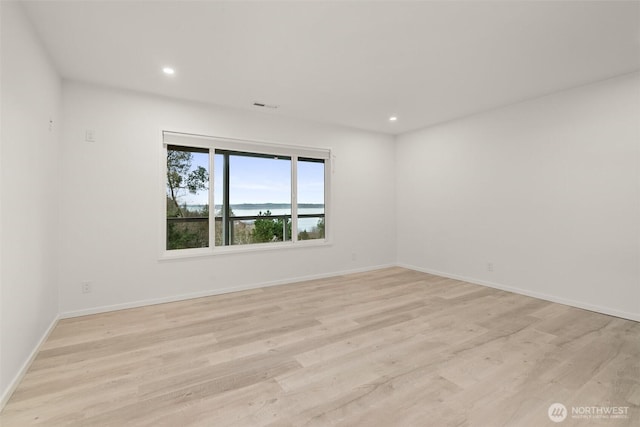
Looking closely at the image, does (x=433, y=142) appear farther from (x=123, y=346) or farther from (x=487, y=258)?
(x=123, y=346)

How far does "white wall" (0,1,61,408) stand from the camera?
1.82m

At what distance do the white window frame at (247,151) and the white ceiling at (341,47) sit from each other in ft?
1.83

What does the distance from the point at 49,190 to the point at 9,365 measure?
5.26ft

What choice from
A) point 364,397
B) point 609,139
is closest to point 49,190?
point 364,397

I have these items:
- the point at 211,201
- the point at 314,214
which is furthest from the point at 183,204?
the point at 314,214

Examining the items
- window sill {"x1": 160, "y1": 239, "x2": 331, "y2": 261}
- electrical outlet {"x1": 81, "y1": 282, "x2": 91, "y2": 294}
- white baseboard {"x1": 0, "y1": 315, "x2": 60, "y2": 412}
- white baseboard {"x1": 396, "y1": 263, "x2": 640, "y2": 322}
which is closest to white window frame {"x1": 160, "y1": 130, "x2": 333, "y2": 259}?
window sill {"x1": 160, "y1": 239, "x2": 331, "y2": 261}

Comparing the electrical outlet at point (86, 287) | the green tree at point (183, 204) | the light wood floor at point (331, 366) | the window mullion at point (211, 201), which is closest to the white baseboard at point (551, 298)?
Answer: the light wood floor at point (331, 366)

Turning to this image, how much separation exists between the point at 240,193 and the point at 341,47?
2.56 m

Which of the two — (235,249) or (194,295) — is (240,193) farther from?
(194,295)

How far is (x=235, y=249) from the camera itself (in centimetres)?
422

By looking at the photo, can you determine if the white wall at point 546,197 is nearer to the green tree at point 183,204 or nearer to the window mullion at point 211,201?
the window mullion at point 211,201

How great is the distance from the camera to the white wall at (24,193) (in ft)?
5.97

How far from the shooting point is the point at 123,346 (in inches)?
98.9

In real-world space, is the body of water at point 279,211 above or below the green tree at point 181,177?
below
